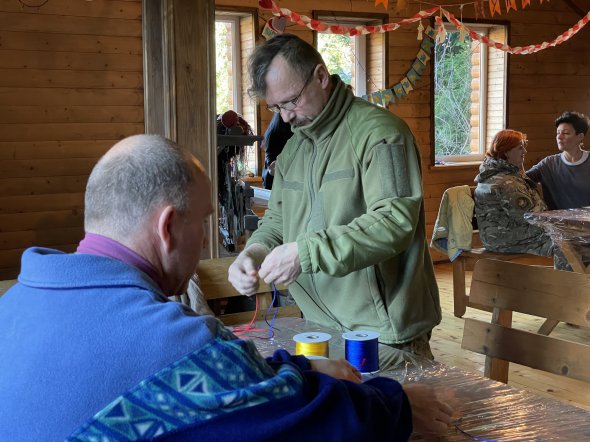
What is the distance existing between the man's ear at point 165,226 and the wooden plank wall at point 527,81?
18.3ft

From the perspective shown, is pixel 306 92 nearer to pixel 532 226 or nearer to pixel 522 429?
pixel 522 429

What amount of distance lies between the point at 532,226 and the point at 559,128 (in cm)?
89

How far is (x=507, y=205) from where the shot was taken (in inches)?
206

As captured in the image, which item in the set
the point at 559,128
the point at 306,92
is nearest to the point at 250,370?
the point at 306,92

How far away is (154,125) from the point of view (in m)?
4.16

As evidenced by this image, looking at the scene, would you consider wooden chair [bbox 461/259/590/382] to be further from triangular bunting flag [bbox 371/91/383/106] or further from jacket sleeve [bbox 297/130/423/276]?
triangular bunting flag [bbox 371/91/383/106]

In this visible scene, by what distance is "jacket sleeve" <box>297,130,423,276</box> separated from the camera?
6.21 feet

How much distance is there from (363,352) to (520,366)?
9.14 ft

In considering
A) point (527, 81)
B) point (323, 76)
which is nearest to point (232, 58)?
point (527, 81)

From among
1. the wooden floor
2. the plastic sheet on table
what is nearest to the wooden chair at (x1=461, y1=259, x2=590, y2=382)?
the wooden floor

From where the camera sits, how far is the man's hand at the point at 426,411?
1438 mm

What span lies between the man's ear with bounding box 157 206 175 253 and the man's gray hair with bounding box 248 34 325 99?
3.56 ft

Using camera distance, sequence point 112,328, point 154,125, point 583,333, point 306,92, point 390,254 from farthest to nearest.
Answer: point 583,333 → point 154,125 → point 306,92 → point 390,254 → point 112,328

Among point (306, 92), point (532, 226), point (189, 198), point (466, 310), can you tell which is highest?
point (306, 92)
